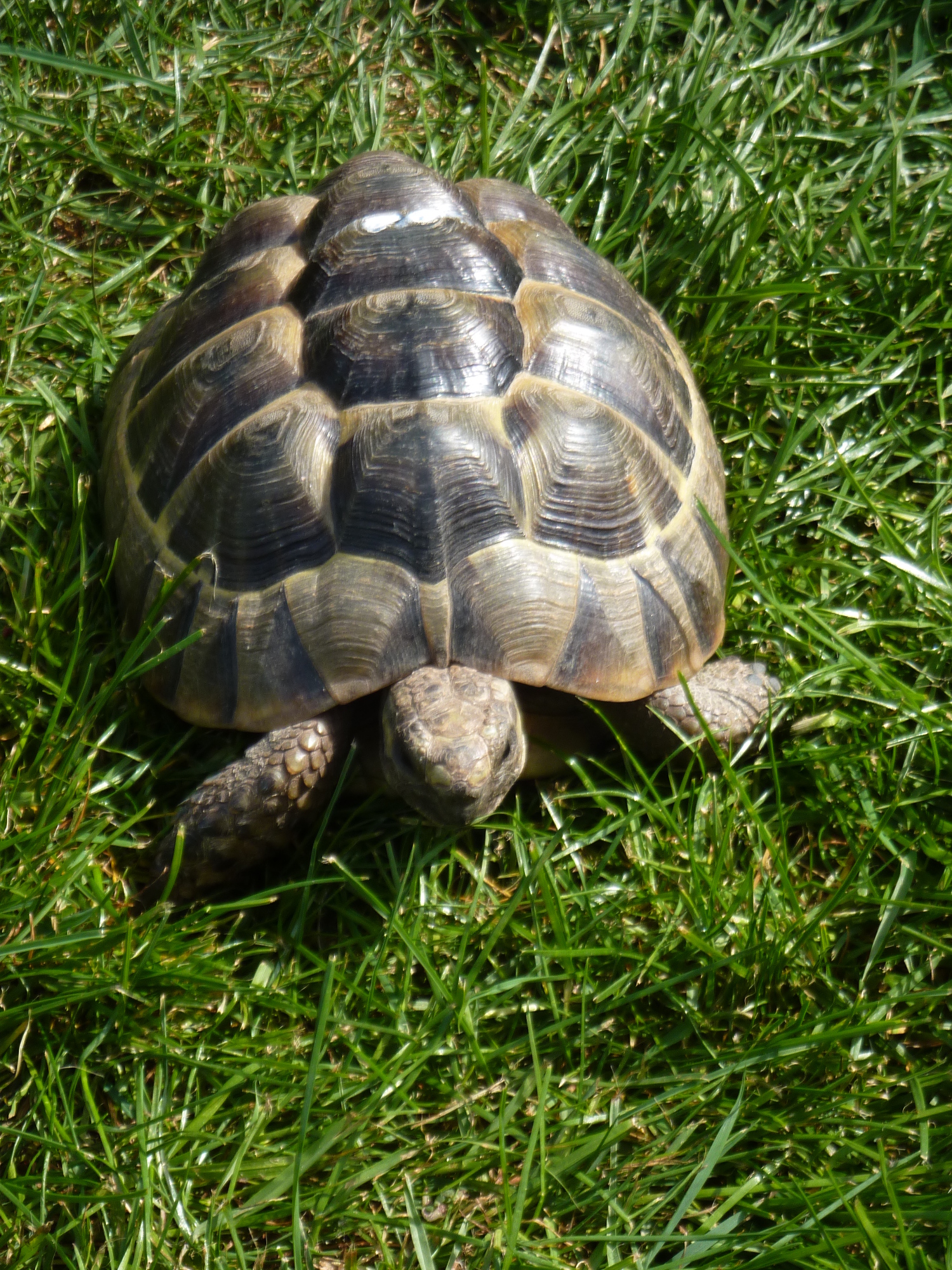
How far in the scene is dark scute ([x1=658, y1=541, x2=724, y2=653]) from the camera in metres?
2.90

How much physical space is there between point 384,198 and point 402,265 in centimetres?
24

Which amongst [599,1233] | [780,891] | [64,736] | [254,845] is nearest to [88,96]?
[64,736]

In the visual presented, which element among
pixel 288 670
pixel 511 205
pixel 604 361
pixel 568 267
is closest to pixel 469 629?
pixel 288 670

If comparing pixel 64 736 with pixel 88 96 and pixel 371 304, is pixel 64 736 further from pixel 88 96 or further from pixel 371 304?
pixel 88 96

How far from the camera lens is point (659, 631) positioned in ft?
9.36

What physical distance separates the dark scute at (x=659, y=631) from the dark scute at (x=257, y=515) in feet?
2.41

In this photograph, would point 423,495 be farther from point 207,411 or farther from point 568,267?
Result: point 568,267

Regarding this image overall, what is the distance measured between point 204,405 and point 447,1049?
1611mm

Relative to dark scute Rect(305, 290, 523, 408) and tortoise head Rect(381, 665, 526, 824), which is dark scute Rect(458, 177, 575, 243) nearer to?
dark scute Rect(305, 290, 523, 408)

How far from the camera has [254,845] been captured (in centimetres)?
280

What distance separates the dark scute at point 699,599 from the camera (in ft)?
9.52

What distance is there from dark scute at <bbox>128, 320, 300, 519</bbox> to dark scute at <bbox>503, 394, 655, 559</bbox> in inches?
22.5

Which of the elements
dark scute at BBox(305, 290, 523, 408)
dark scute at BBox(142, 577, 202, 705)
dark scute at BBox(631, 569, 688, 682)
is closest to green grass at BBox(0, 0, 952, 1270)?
dark scute at BBox(142, 577, 202, 705)

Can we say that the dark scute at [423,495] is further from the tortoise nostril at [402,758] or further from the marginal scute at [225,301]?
the marginal scute at [225,301]
